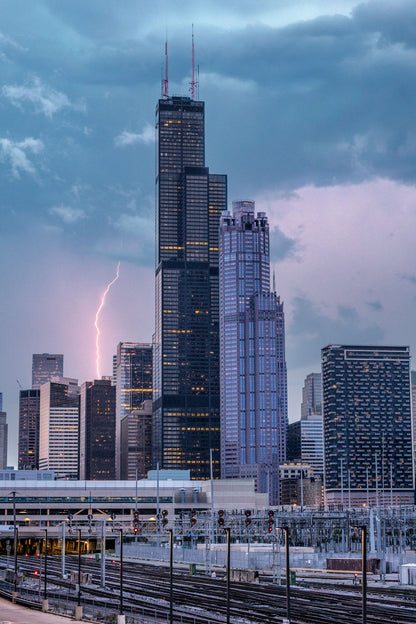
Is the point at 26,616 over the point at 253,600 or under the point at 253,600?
over

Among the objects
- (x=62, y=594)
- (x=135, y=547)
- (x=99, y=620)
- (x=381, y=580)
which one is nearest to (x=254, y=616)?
(x=99, y=620)

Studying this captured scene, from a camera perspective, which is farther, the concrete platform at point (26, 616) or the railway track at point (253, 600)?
the railway track at point (253, 600)

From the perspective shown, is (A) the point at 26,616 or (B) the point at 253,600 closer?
(A) the point at 26,616

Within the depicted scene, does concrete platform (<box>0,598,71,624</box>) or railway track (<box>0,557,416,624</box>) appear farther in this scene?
railway track (<box>0,557,416,624</box>)
